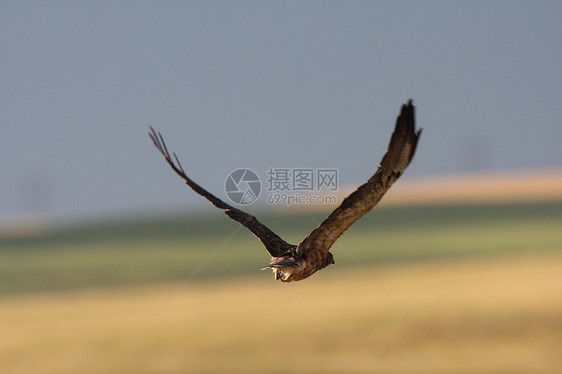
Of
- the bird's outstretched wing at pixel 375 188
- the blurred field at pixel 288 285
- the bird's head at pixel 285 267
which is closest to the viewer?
the bird's head at pixel 285 267

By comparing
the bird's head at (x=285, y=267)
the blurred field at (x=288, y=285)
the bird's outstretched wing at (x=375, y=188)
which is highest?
the blurred field at (x=288, y=285)

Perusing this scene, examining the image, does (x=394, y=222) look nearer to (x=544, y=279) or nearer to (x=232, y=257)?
(x=232, y=257)

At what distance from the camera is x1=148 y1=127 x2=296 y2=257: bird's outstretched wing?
3857mm

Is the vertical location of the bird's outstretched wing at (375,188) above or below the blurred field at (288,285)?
below

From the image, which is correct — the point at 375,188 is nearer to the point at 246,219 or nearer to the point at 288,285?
the point at 246,219

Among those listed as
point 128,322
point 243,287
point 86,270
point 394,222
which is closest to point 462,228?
point 394,222

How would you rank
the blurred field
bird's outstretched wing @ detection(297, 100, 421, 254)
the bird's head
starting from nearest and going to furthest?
the bird's head < bird's outstretched wing @ detection(297, 100, 421, 254) < the blurred field

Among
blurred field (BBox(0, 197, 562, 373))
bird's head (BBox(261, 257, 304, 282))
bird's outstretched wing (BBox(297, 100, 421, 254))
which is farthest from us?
blurred field (BBox(0, 197, 562, 373))

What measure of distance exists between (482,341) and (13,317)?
150 ft

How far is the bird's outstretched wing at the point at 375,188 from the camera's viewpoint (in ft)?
11.8

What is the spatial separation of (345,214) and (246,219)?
4.12 feet

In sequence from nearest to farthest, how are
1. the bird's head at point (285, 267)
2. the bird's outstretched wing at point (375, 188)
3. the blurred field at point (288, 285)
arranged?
the bird's head at point (285, 267) < the bird's outstretched wing at point (375, 188) < the blurred field at point (288, 285)

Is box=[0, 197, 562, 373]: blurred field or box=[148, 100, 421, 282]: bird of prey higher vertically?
box=[0, 197, 562, 373]: blurred field

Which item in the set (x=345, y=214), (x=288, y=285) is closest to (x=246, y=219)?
(x=345, y=214)
